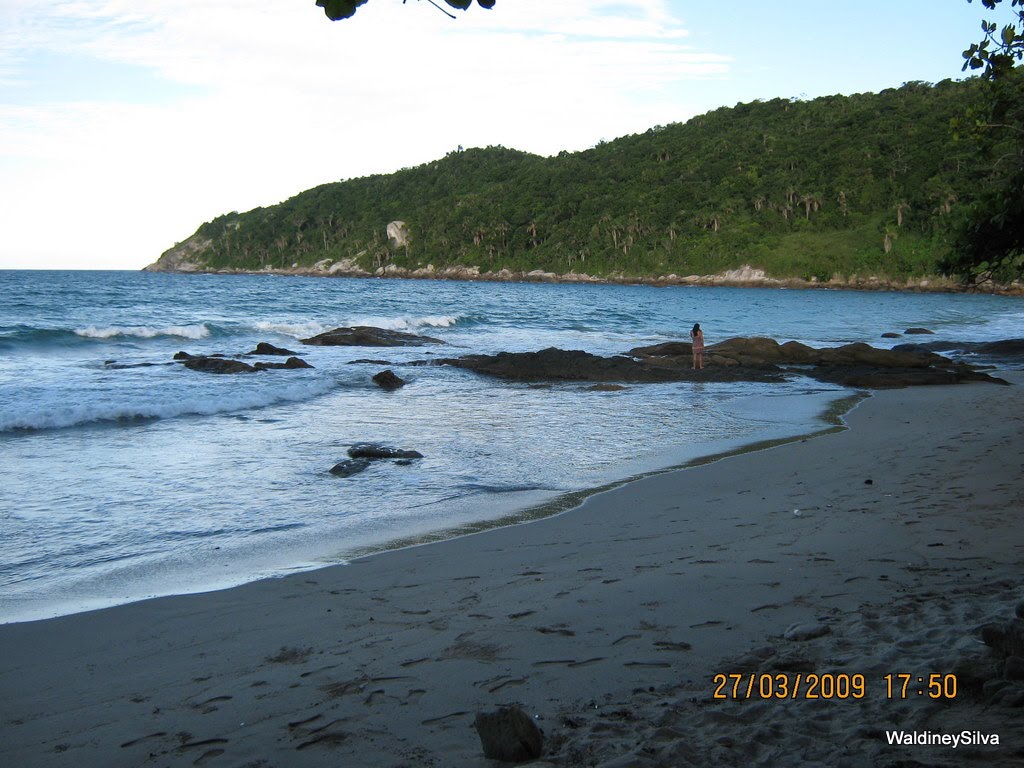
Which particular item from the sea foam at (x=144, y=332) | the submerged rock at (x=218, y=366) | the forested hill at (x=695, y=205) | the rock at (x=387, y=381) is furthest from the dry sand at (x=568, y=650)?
the forested hill at (x=695, y=205)

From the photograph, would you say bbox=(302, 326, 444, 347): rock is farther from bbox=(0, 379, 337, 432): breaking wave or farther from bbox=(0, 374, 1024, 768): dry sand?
bbox=(0, 374, 1024, 768): dry sand

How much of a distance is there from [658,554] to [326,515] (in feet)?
10.6

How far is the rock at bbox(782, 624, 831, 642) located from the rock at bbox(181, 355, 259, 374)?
17305 millimetres

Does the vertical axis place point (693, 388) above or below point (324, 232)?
below

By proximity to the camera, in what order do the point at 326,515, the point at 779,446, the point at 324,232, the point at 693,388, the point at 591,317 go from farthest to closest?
the point at 324,232
the point at 591,317
the point at 693,388
the point at 779,446
the point at 326,515

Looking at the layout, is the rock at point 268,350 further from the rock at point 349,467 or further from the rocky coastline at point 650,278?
the rocky coastline at point 650,278

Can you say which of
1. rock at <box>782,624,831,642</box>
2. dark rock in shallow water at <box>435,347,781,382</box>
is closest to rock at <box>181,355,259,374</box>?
dark rock in shallow water at <box>435,347,781,382</box>

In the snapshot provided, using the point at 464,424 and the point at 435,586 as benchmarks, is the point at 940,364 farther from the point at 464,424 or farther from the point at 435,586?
the point at 435,586

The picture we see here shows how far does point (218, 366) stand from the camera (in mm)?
19984

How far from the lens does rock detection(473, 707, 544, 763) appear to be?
281 centimetres

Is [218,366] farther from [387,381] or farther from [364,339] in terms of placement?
[364,339]

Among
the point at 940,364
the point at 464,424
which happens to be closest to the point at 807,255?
the point at 940,364

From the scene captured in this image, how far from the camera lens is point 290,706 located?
3406 mm

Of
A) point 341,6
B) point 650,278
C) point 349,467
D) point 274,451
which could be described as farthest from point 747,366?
point 650,278
